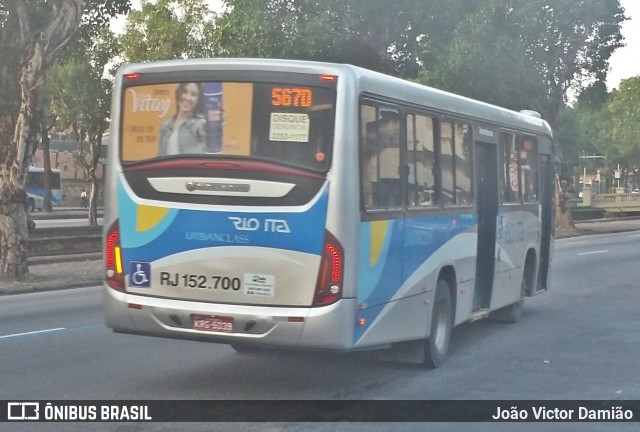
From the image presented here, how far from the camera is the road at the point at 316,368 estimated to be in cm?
962

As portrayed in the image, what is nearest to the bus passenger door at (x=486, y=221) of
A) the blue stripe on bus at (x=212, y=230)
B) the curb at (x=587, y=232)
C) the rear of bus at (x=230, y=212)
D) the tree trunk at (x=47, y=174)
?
the rear of bus at (x=230, y=212)

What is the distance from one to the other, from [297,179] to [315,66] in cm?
102

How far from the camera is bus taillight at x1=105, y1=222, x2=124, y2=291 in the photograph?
962 cm

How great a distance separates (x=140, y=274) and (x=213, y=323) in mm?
857

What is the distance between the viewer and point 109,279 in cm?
970

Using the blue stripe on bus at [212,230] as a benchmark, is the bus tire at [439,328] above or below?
below

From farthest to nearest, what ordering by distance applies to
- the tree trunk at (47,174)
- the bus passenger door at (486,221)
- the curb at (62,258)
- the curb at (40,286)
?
the tree trunk at (47,174), the curb at (62,258), the curb at (40,286), the bus passenger door at (486,221)

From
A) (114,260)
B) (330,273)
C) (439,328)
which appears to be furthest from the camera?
(439,328)

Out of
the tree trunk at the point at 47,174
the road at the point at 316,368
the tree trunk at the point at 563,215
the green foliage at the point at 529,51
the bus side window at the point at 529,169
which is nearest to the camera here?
the road at the point at 316,368

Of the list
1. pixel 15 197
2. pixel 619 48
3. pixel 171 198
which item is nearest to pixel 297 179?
pixel 171 198

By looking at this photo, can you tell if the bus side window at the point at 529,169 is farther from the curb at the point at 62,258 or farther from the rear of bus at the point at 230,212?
the curb at the point at 62,258

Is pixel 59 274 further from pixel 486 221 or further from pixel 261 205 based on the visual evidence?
pixel 261 205

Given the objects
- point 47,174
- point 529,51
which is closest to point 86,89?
point 47,174

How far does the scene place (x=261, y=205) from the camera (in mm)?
9164
